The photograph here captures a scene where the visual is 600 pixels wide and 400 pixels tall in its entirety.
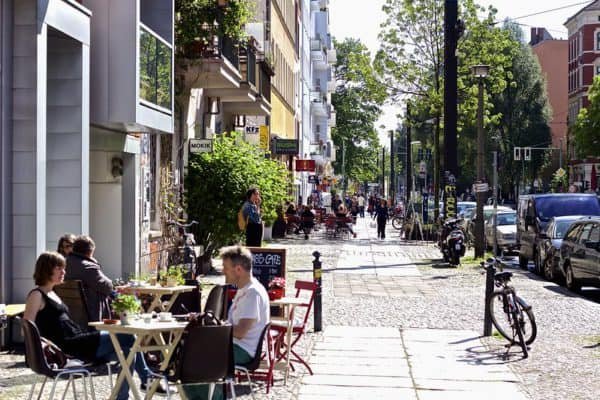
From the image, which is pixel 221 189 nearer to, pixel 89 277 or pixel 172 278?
pixel 172 278

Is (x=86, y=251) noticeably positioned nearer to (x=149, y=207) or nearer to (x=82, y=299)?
(x=82, y=299)

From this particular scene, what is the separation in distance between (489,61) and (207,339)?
40.1 metres

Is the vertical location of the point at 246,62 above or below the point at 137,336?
above

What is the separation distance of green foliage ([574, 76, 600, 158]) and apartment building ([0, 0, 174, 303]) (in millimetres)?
60532

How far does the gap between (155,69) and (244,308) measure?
30.7ft

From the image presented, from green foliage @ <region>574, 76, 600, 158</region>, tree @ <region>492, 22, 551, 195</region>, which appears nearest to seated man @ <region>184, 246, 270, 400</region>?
green foliage @ <region>574, 76, 600, 158</region>

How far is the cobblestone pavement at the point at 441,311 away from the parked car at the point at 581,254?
1.21 feet

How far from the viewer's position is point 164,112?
17953mm

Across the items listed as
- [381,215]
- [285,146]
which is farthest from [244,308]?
[381,215]

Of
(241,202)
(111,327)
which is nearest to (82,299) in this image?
(111,327)

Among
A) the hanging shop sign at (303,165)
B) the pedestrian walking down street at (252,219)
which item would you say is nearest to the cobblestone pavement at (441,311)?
the pedestrian walking down street at (252,219)

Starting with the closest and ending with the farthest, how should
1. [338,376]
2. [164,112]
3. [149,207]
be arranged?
[338,376] < [164,112] < [149,207]

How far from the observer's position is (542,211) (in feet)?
91.0

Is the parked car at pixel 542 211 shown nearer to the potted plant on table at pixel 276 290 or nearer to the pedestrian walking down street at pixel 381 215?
the potted plant on table at pixel 276 290
